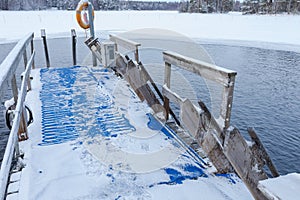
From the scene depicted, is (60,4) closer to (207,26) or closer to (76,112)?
(207,26)

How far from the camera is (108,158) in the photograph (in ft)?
8.95

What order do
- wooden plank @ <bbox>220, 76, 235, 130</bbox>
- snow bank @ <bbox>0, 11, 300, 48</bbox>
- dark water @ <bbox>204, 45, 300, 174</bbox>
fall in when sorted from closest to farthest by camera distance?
wooden plank @ <bbox>220, 76, 235, 130</bbox>, dark water @ <bbox>204, 45, 300, 174</bbox>, snow bank @ <bbox>0, 11, 300, 48</bbox>

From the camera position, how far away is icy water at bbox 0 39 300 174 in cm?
441

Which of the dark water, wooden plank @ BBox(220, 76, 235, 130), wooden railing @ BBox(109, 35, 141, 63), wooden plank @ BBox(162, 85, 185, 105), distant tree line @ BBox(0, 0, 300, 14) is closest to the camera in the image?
wooden plank @ BBox(220, 76, 235, 130)

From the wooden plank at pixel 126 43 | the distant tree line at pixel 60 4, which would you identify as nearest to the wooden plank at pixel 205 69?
the wooden plank at pixel 126 43

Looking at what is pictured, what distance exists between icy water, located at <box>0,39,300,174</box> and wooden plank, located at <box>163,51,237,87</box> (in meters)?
2.37

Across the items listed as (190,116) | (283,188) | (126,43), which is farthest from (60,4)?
(283,188)

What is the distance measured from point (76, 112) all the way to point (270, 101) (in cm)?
463

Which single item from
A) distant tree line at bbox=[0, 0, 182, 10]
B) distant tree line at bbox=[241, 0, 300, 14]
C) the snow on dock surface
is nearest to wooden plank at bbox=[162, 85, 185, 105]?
the snow on dock surface

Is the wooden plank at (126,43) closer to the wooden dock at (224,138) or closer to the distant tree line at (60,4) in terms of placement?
the wooden dock at (224,138)

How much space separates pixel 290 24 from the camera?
2092 cm

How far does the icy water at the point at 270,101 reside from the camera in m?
4.41

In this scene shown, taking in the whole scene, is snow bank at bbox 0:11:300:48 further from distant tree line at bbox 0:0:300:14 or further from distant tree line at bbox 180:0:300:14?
distant tree line at bbox 0:0:300:14

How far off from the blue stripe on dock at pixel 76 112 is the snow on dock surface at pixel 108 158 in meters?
0.01
